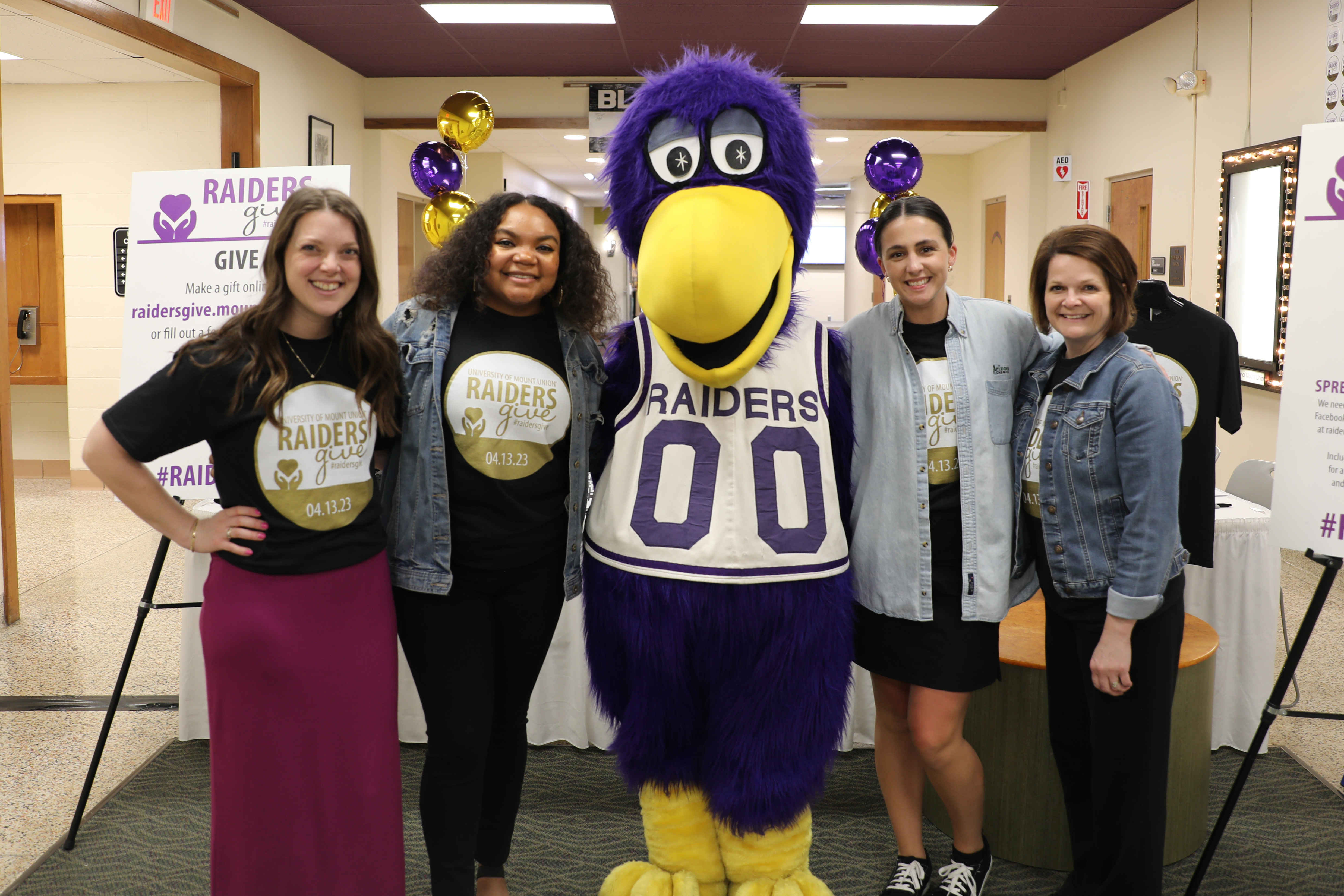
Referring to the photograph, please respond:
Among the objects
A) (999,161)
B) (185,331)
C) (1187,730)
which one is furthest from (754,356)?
(999,161)

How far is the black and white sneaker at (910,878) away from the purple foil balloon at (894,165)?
3.69 metres

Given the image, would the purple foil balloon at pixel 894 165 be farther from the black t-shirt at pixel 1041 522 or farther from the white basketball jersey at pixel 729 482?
the white basketball jersey at pixel 729 482

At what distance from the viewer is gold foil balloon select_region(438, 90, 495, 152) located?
507cm

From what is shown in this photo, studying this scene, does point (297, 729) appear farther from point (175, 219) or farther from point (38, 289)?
point (38, 289)

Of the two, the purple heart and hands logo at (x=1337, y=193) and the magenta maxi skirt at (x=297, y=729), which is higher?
the purple heart and hands logo at (x=1337, y=193)

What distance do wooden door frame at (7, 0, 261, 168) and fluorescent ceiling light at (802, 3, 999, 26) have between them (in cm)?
369

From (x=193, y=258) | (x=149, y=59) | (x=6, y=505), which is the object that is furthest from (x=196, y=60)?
(x=193, y=258)

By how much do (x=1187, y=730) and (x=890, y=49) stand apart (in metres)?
6.49

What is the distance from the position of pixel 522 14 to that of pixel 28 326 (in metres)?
A: 4.42

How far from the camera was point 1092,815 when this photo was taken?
1.88 meters

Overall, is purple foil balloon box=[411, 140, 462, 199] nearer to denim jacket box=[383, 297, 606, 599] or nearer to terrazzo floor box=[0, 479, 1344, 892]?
terrazzo floor box=[0, 479, 1344, 892]

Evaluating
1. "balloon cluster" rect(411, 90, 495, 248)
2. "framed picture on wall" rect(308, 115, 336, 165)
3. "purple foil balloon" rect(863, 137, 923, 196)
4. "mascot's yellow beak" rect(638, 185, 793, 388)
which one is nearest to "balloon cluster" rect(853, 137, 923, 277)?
"purple foil balloon" rect(863, 137, 923, 196)

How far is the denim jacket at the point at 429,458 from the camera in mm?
1742

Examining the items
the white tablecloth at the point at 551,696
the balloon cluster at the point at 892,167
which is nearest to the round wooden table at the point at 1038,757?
the white tablecloth at the point at 551,696
